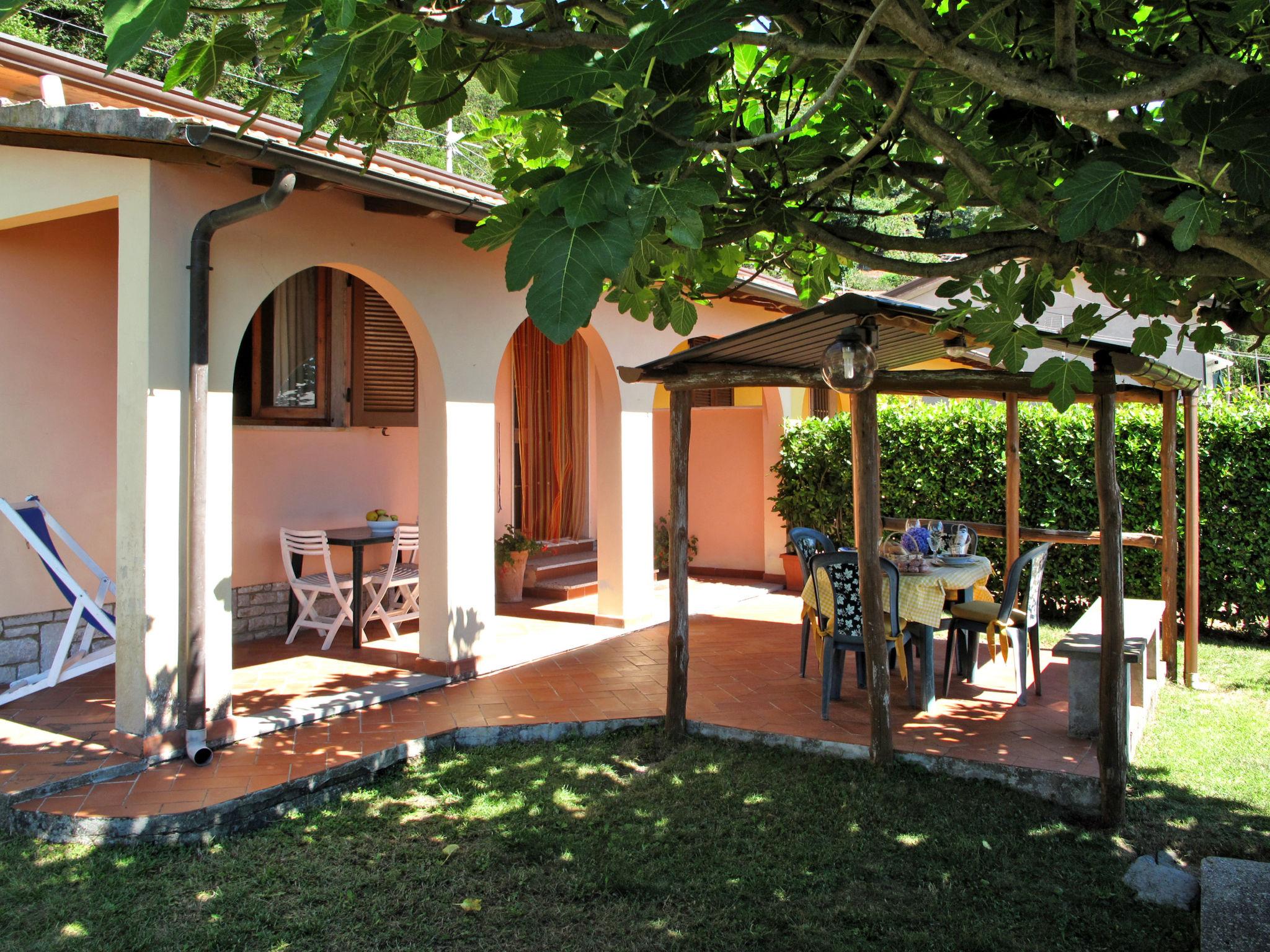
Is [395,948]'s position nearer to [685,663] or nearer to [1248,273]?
[685,663]

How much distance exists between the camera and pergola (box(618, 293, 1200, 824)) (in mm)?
4520

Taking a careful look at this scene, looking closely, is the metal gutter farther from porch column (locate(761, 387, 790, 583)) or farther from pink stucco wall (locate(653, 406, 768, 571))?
pink stucco wall (locate(653, 406, 768, 571))

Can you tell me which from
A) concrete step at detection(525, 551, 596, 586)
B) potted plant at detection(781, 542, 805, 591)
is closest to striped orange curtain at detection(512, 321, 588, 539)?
concrete step at detection(525, 551, 596, 586)

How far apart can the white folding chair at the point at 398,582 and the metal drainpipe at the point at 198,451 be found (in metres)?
2.32

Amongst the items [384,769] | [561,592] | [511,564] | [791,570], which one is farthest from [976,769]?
[791,570]

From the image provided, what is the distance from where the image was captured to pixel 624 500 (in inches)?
332

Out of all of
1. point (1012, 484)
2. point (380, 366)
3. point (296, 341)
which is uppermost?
point (296, 341)

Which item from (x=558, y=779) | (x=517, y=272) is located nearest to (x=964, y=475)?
(x=558, y=779)

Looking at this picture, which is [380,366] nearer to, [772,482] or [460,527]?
[460,527]

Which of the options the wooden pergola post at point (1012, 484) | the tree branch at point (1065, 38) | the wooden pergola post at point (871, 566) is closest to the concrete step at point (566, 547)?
the wooden pergola post at point (1012, 484)

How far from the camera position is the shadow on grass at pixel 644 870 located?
346 centimetres

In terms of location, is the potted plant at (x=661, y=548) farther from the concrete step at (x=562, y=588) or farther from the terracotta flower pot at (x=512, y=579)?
the terracotta flower pot at (x=512, y=579)

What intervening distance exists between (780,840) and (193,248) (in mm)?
4096

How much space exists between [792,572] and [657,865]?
7618mm
